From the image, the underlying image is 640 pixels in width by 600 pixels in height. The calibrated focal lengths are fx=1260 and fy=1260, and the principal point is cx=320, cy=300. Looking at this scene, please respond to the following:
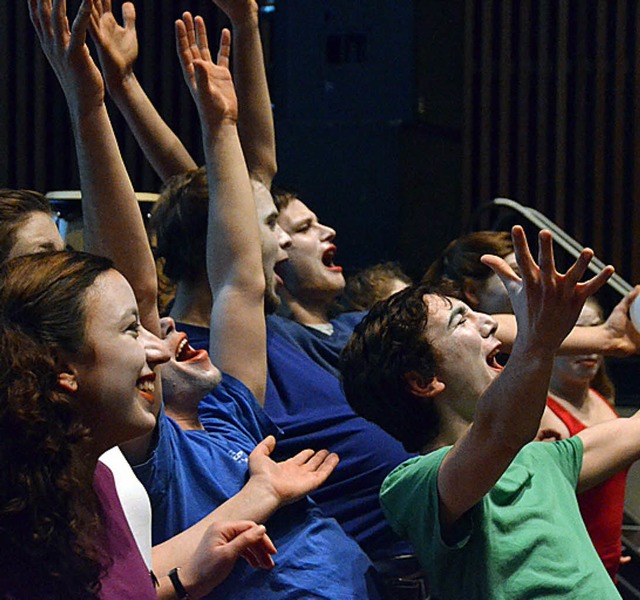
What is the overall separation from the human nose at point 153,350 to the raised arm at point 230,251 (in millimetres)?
552

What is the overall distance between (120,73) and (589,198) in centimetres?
306

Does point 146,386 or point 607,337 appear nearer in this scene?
point 146,386

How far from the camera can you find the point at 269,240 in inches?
101

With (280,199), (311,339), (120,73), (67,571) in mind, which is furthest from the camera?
(280,199)

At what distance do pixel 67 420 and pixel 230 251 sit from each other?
2.98 ft

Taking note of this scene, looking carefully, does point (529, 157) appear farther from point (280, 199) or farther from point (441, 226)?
point (280, 199)

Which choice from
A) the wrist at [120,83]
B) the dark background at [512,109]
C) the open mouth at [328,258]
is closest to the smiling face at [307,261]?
the open mouth at [328,258]

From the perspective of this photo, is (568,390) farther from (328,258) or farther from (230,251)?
(230,251)

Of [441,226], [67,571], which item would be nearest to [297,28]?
[441,226]

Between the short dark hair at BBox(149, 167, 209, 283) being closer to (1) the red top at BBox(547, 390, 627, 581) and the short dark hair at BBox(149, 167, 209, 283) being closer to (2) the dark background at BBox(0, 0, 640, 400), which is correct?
(1) the red top at BBox(547, 390, 627, 581)

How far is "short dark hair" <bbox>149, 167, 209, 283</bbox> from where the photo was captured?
98.7 inches

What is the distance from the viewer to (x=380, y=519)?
2.31 m

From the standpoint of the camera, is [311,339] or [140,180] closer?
[311,339]

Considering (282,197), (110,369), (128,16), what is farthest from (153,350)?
(282,197)
